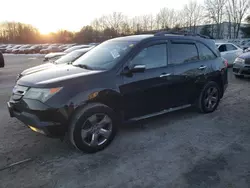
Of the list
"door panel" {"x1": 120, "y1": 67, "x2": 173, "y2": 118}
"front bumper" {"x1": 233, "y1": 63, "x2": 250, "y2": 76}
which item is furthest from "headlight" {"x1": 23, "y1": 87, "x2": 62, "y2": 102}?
"front bumper" {"x1": 233, "y1": 63, "x2": 250, "y2": 76}

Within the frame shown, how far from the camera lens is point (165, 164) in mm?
3062

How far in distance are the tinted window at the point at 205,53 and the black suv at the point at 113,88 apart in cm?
1

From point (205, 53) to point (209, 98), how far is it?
1.05 meters

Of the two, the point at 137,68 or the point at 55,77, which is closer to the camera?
the point at 55,77

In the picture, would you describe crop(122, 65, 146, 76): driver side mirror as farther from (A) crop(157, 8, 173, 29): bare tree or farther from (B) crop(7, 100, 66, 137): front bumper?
(A) crop(157, 8, 173, 29): bare tree

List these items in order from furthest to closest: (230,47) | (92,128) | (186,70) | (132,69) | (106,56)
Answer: (230,47), (186,70), (106,56), (132,69), (92,128)

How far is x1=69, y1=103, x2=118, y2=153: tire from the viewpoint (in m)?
3.18

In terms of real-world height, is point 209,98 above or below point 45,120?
below

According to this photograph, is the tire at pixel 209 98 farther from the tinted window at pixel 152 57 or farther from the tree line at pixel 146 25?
the tree line at pixel 146 25

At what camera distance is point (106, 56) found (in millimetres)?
3965

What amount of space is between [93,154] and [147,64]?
1812mm

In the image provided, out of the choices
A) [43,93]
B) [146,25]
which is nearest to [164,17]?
[146,25]

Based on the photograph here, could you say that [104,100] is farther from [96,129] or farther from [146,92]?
[146,92]

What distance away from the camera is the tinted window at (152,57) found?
151 inches
